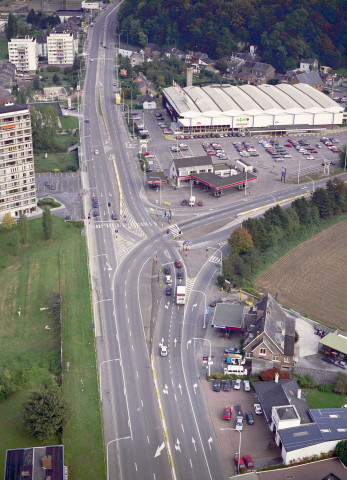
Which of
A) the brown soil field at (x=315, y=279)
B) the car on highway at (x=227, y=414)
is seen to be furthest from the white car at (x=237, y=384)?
the brown soil field at (x=315, y=279)

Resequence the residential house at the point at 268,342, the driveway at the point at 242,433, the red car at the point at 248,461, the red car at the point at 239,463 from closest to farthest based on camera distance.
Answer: the red car at the point at 239,463
the red car at the point at 248,461
the driveway at the point at 242,433
the residential house at the point at 268,342

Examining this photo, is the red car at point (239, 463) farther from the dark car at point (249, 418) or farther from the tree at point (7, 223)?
the tree at point (7, 223)

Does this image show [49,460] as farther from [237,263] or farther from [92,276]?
[237,263]

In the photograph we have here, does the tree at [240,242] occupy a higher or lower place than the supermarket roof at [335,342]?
higher

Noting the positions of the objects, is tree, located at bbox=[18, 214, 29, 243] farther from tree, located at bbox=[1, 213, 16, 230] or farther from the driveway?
the driveway

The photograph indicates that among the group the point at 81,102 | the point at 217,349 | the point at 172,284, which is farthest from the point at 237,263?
the point at 81,102

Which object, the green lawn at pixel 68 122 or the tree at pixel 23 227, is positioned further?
the green lawn at pixel 68 122
